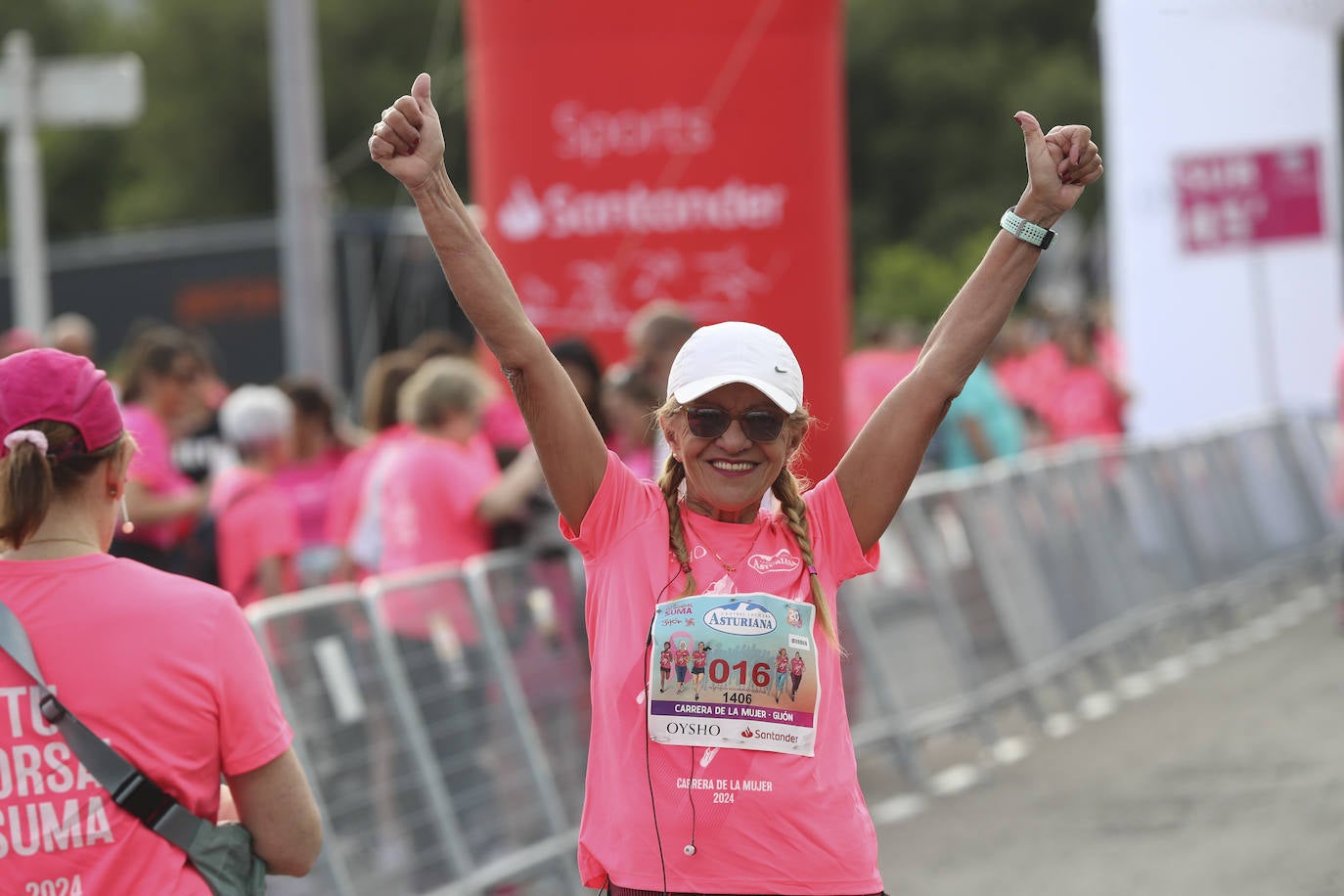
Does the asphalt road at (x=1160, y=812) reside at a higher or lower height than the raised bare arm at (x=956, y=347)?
lower

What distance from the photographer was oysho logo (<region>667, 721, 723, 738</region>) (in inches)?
147

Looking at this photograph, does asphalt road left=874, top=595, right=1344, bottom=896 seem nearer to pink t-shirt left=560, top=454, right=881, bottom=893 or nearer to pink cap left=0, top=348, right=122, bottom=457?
pink t-shirt left=560, top=454, right=881, bottom=893

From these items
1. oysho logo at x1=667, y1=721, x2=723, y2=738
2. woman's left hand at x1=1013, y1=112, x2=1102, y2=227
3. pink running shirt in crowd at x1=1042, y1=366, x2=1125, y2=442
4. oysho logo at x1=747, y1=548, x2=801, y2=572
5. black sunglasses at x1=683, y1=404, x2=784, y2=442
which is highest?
woman's left hand at x1=1013, y1=112, x2=1102, y2=227

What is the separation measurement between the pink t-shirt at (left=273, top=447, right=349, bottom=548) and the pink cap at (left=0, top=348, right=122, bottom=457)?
6.10 metres

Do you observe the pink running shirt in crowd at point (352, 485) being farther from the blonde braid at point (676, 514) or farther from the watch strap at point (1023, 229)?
the watch strap at point (1023, 229)

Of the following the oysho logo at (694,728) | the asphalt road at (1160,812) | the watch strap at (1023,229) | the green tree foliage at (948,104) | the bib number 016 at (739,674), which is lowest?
the asphalt road at (1160,812)

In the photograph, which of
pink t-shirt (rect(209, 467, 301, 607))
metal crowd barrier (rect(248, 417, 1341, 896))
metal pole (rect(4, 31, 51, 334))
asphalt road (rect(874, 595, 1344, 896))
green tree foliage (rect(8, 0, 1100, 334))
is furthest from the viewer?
green tree foliage (rect(8, 0, 1100, 334))

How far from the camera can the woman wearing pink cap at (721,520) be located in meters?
3.72

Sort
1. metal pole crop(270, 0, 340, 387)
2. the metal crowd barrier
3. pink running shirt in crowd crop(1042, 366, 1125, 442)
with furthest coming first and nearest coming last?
pink running shirt in crowd crop(1042, 366, 1125, 442)
metal pole crop(270, 0, 340, 387)
the metal crowd barrier

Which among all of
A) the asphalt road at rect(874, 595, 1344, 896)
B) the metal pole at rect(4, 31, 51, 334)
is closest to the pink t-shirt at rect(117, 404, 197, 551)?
the metal pole at rect(4, 31, 51, 334)

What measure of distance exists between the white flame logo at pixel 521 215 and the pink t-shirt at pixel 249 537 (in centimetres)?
223

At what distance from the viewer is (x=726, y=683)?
3.74 m

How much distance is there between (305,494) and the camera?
387 inches

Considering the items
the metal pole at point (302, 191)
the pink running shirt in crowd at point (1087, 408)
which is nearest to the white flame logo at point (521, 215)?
the metal pole at point (302, 191)
